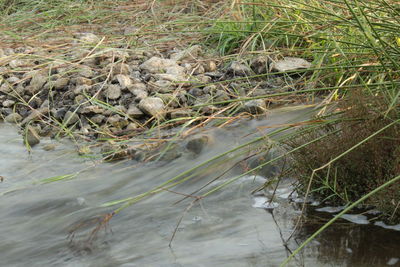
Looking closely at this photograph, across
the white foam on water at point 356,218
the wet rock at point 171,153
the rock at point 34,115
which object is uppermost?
the white foam on water at point 356,218

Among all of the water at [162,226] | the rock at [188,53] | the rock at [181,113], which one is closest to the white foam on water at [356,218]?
the water at [162,226]

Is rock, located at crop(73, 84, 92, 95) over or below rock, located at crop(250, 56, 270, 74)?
below

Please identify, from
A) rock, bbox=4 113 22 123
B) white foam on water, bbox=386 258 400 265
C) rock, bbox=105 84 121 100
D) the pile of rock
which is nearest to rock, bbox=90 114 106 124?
the pile of rock

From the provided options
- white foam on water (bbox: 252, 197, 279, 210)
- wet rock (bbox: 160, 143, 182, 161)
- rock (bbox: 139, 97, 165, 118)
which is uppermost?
white foam on water (bbox: 252, 197, 279, 210)

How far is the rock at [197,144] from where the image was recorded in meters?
3.27

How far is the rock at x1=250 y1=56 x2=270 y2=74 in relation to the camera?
13.8ft

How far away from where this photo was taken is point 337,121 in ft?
7.50

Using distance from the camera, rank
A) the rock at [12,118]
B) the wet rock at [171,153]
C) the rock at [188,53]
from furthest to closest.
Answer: the rock at [188,53]
the rock at [12,118]
the wet rock at [171,153]

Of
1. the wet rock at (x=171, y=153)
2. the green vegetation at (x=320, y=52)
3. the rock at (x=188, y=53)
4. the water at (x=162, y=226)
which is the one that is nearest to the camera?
the water at (x=162, y=226)

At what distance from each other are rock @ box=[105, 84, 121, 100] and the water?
93 centimetres

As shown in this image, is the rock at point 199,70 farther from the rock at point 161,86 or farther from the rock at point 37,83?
the rock at point 37,83

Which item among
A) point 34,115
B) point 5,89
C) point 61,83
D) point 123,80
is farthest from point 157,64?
point 5,89

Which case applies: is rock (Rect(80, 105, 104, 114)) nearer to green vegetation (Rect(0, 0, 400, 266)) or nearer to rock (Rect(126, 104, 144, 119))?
rock (Rect(126, 104, 144, 119))

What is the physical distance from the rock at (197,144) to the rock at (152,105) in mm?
589
